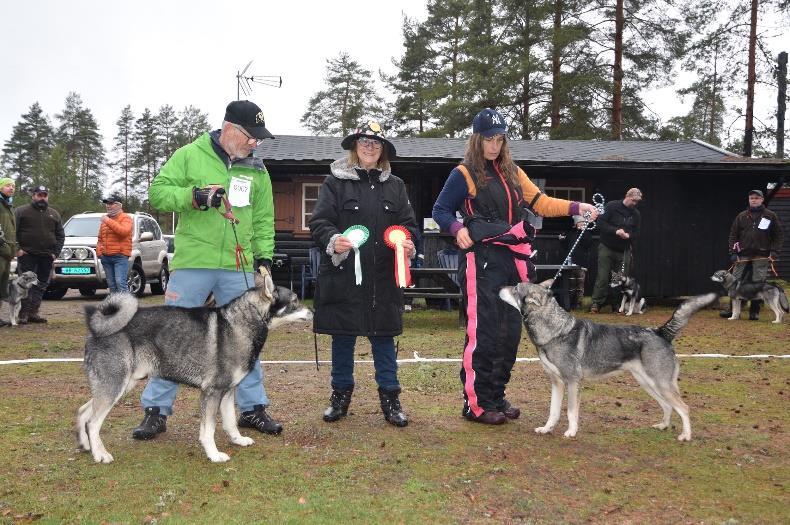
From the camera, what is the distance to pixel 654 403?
19.7 feet

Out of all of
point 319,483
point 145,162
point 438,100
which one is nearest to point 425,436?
point 319,483

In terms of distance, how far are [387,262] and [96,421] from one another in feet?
7.36

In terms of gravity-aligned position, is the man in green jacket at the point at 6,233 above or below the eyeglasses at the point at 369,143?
below

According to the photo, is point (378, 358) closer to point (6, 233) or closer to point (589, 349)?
point (589, 349)

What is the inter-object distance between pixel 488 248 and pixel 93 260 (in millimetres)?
12569

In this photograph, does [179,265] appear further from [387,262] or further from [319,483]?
[319,483]

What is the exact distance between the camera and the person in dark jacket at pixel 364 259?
200 inches

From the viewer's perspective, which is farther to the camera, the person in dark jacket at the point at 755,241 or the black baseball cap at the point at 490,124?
the person in dark jacket at the point at 755,241

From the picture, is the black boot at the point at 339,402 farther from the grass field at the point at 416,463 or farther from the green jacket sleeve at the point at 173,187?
the green jacket sleeve at the point at 173,187

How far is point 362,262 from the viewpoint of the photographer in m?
5.11

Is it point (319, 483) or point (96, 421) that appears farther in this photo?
point (96, 421)

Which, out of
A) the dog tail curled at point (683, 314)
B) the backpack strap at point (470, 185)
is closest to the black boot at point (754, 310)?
the dog tail curled at point (683, 314)

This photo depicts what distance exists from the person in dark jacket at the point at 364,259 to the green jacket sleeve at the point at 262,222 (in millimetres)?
337

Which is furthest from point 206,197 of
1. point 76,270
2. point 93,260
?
point 76,270
